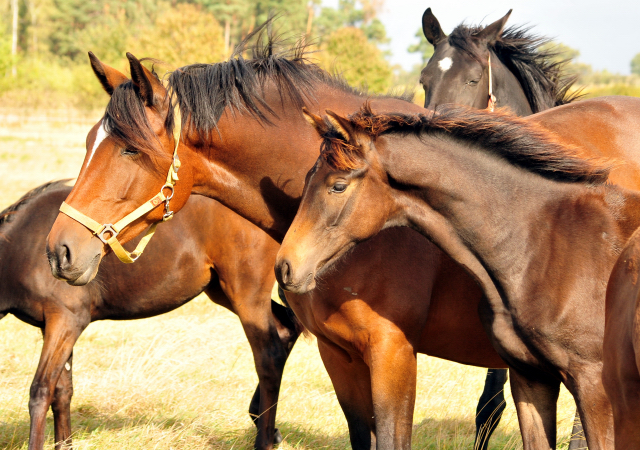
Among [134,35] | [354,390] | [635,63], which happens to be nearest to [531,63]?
[354,390]

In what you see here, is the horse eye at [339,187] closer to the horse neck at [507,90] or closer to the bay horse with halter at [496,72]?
the bay horse with halter at [496,72]

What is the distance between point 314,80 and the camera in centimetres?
321

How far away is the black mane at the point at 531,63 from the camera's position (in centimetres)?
471

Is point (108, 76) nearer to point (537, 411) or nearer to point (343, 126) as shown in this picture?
point (343, 126)

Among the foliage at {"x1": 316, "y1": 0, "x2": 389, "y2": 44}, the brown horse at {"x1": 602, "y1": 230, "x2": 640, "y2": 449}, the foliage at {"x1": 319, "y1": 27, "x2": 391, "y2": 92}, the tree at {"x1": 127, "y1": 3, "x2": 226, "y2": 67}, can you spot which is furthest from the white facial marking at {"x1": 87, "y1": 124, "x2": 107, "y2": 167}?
the foliage at {"x1": 316, "y1": 0, "x2": 389, "y2": 44}

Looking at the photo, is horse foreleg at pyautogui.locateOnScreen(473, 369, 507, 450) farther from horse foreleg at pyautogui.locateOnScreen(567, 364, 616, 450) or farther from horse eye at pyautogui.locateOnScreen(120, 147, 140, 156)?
horse eye at pyautogui.locateOnScreen(120, 147, 140, 156)

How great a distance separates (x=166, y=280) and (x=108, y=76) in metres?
1.85

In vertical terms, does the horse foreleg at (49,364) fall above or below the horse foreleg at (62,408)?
above

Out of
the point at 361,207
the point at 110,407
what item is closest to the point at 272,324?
the point at 110,407

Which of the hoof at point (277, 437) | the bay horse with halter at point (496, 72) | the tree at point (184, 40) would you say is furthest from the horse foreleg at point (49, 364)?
the tree at point (184, 40)

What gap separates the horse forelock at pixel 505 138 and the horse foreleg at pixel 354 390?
1.23 m

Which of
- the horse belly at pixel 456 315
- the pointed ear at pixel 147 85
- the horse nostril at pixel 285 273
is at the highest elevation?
the pointed ear at pixel 147 85

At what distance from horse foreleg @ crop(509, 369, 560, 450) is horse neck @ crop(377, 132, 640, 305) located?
0.39 m

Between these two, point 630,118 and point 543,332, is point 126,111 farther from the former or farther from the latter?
point 630,118
